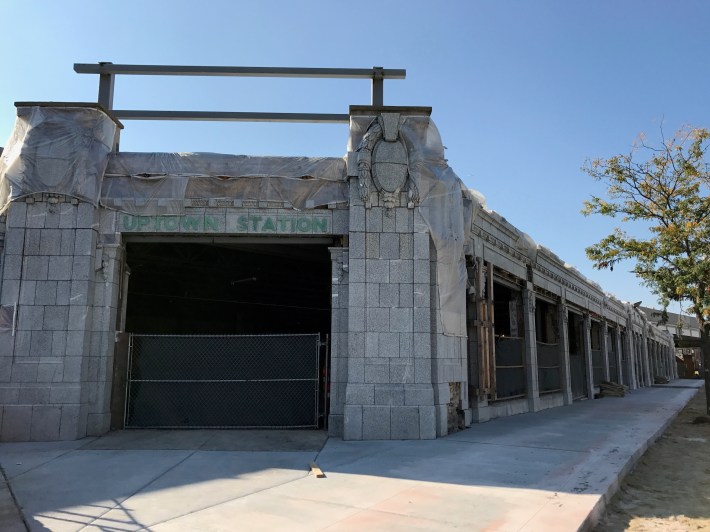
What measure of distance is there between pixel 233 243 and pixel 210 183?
1.31m

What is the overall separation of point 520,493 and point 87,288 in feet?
27.2

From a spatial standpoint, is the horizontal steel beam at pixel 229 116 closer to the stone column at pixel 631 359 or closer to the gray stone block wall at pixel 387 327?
the gray stone block wall at pixel 387 327

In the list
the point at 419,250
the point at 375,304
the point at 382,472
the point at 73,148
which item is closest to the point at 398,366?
the point at 375,304

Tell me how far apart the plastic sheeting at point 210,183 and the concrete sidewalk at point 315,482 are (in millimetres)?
4499

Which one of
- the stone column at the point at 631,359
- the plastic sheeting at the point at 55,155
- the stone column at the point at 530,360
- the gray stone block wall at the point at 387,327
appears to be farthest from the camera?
the stone column at the point at 631,359

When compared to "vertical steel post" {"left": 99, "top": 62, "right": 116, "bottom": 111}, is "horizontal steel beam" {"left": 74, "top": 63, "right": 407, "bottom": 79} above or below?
above

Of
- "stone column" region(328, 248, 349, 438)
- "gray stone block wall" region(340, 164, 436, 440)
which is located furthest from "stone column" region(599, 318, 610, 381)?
"stone column" region(328, 248, 349, 438)

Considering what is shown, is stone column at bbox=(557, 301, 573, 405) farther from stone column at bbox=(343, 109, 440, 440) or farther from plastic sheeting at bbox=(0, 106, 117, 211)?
plastic sheeting at bbox=(0, 106, 117, 211)

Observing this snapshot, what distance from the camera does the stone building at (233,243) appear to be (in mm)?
9812

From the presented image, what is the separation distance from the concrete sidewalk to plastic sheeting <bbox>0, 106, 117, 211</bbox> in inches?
187

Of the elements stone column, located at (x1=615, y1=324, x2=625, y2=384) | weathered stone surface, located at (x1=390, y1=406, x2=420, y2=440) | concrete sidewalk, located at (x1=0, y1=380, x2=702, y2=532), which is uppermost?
stone column, located at (x1=615, y1=324, x2=625, y2=384)

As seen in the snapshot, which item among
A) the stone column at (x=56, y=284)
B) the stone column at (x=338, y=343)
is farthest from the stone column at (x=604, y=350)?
the stone column at (x=56, y=284)

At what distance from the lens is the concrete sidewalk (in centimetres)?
520

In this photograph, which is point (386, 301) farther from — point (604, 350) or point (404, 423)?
point (604, 350)
